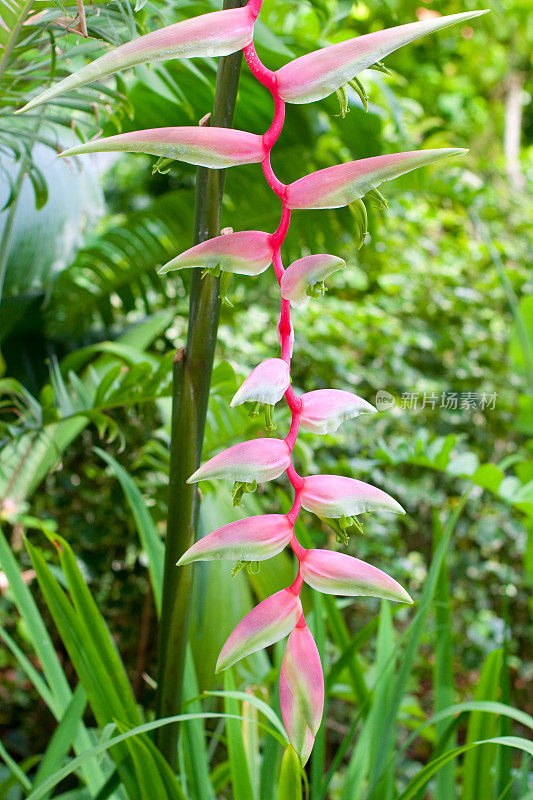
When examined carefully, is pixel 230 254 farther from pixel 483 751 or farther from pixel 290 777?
pixel 483 751

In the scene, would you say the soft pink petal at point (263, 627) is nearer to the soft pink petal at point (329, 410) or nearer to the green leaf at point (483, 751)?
the soft pink petal at point (329, 410)

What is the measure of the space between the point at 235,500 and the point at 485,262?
156 centimetres

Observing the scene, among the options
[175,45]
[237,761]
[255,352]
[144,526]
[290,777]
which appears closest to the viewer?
[175,45]

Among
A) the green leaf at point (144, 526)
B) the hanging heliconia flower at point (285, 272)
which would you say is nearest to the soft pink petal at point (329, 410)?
the hanging heliconia flower at point (285, 272)

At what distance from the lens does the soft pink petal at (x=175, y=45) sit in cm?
19

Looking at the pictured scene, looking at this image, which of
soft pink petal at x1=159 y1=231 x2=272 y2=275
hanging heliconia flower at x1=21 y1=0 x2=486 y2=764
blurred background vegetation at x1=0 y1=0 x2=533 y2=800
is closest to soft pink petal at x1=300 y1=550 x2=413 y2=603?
hanging heliconia flower at x1=21 y1=0 x2=486 y2=764

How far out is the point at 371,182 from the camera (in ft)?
0.69

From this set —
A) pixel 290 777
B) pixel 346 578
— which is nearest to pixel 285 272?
pixel 346 578

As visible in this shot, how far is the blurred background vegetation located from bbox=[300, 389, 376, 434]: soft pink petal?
0.62 feet

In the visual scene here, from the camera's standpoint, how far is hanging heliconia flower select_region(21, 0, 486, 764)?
8.2 inches

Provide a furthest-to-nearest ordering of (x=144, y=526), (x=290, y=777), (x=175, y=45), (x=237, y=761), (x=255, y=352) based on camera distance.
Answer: (x=255, y=352), (x=144, y=526), (x=237, y=761), (x=290, y=777), (x=175, y=45)

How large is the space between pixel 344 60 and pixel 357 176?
0.04m

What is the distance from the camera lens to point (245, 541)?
0.23 meters

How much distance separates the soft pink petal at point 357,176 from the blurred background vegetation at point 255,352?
138 millimetres
